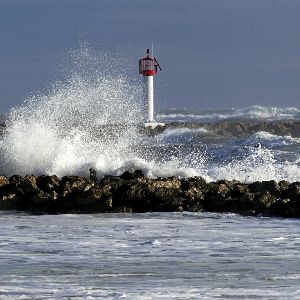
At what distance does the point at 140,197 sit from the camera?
30.1 feet

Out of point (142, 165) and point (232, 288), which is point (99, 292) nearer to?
point (232, 288)

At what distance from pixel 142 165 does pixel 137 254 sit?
6520 millimetres

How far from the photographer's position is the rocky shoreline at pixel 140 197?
890cm

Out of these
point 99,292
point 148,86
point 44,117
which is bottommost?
point 99,292

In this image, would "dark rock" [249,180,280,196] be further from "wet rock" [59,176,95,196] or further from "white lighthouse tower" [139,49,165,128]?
"white lighthouse tower" [139,49,165,128]

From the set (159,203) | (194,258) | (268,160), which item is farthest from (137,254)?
(268,160)

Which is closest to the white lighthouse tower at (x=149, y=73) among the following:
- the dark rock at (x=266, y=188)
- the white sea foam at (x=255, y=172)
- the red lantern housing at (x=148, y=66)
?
the red lantern housing at (x=148, y=66)

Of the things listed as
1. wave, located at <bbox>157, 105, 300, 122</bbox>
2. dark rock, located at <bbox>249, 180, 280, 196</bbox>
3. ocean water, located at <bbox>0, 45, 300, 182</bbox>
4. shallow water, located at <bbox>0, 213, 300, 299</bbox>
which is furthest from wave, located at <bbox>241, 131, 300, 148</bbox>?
wave, located at <bbox>157, 105, 300, 122</bbox>

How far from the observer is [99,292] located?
17.1 ft

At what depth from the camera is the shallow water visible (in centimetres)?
529

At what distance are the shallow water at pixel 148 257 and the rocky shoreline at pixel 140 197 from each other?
14.1 inches

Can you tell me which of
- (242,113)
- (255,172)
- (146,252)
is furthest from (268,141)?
(242,113)

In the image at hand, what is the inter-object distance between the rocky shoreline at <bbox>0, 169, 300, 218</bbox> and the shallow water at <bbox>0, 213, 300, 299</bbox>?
14.1 inches

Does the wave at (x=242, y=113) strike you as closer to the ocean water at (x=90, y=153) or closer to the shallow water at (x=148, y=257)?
the ocean water at (x=90, y=153)
